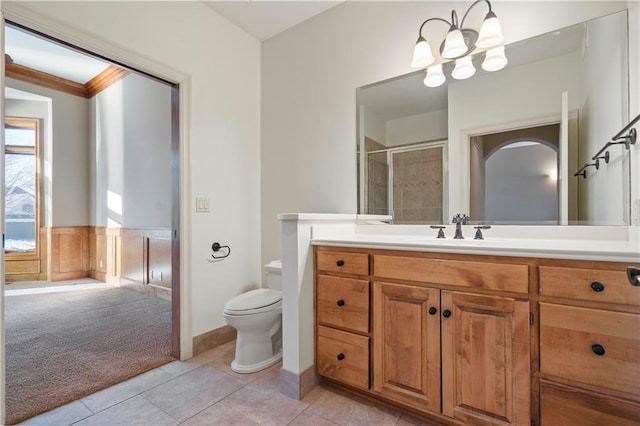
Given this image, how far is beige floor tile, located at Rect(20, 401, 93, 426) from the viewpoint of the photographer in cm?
145

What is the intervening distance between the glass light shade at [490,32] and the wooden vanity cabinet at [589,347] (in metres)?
1.31

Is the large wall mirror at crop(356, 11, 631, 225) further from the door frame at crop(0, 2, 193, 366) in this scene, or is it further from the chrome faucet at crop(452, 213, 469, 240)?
the door frame at crop(0, 2, 193, 366)

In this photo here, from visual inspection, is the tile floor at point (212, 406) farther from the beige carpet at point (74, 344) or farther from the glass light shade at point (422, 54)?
the glass light shade at point (422, 54)

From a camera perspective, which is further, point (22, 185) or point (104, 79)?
point (22, 185)

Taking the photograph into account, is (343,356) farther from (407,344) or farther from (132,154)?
(132,154)

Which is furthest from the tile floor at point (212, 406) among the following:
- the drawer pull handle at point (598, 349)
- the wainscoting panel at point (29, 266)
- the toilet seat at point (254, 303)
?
the wainscoting panel at point (29, 266)

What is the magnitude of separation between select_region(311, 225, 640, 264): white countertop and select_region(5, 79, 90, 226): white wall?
15.6ft

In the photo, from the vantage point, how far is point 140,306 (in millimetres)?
3232

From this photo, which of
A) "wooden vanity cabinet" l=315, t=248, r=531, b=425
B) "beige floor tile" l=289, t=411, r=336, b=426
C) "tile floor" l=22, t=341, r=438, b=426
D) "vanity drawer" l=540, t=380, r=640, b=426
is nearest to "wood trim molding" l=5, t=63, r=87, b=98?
"tile floor" l=22, t=341, r=438, b=426

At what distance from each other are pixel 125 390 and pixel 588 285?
7.54ft

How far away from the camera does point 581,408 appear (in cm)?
105

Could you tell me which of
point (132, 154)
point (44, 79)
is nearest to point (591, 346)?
point (132, 154)

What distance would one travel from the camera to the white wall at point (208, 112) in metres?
1.83

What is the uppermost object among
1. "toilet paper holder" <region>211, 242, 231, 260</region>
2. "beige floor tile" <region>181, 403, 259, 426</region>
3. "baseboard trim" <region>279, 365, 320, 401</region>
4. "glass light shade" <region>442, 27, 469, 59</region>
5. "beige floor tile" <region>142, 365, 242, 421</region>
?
"glass light shade" <region>442, 27, 469, 59</region>
